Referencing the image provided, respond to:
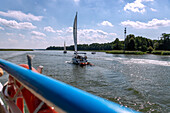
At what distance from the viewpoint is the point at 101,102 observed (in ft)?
2.30

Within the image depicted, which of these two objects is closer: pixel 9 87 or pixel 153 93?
pixel 9 87

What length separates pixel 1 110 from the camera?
2.28 metres

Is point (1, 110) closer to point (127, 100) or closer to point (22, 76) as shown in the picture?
point (22, 76)

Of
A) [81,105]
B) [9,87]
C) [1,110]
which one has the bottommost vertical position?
[1,110]

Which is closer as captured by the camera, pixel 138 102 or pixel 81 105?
pixel 81 105

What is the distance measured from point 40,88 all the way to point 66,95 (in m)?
0.27

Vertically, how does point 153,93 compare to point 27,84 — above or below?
below

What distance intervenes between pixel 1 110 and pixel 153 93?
11.3 metres

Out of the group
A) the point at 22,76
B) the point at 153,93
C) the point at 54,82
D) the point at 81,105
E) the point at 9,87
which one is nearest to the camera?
the point at 81,105

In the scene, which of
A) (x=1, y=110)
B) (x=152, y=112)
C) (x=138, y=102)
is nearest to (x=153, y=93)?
(x=138, y=102)

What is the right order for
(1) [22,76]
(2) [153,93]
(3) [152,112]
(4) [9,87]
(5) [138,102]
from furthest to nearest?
1. (2) [153,93]
2. (5) [138,102]
3. (3) [152,112]
4. (4) [9,87]
5. (1) [22,76]

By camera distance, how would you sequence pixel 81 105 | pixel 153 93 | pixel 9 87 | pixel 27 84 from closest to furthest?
pixel 81 105 → pixel 27 84 → pixel 9 87 → pixel 153 93

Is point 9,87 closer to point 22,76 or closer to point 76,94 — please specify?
point 22,76

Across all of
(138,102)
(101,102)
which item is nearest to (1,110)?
(101,102)
